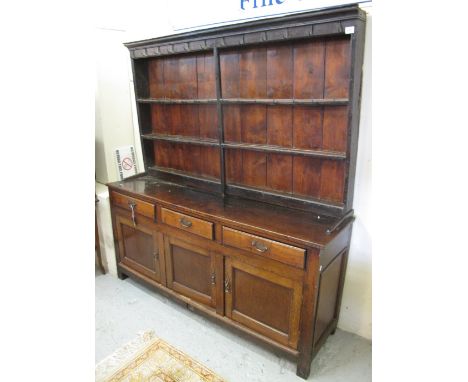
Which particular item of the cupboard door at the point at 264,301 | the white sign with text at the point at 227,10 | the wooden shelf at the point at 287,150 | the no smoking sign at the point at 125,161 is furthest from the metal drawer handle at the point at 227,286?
the white sign with text at the point at 227,10

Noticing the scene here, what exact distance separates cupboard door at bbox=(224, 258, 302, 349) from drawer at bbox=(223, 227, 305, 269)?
0.11m

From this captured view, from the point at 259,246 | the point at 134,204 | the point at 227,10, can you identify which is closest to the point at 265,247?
the point at 259,246

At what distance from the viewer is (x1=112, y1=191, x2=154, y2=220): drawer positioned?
2.26 m

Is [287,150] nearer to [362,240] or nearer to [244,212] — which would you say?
[244,212]

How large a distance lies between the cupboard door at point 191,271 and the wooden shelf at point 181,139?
687 millimetres

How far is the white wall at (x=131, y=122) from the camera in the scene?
1.87 metres

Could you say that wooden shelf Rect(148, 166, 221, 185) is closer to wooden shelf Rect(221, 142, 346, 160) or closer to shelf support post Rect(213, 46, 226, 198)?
shelf support post Rect(213, 46, 226, 198)

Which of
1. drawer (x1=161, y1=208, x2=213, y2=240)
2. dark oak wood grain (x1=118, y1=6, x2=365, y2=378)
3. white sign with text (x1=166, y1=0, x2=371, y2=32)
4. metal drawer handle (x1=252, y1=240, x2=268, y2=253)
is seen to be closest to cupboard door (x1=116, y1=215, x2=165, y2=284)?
dark oak wood grain (x1=118, y1=6, x2=365, y2=378)

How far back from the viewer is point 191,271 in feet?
7.13

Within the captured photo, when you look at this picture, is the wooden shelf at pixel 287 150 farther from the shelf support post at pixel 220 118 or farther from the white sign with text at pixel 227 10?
the white sign with text at pixel 227 10
